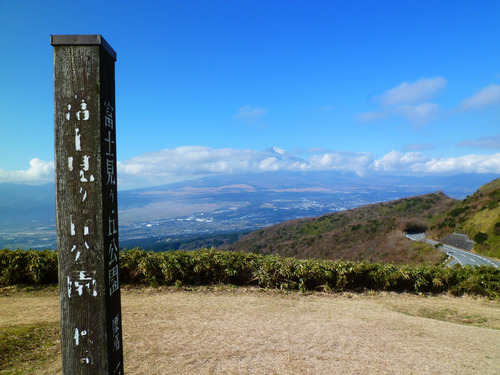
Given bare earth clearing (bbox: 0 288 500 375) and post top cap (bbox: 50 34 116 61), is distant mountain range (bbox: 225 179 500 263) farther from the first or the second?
post top cap (bbox: 50 34 116 61)

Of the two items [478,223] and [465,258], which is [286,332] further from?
[478,223]

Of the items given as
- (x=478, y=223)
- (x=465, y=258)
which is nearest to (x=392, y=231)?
(x=478, y=223)

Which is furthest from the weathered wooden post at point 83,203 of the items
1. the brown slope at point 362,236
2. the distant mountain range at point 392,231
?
the distant mountain range at point 392,231

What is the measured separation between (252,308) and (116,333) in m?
4.19

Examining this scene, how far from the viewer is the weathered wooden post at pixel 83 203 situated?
93.7 inches

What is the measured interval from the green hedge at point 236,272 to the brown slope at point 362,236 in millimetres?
13901

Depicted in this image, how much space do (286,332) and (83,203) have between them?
13.2 ft

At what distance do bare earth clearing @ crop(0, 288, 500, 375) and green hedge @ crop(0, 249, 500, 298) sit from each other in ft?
1.49

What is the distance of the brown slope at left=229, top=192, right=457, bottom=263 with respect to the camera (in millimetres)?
28500

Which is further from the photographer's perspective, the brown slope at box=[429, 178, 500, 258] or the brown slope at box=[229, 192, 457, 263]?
the brown slope at box=[229, 192, 457, 263]

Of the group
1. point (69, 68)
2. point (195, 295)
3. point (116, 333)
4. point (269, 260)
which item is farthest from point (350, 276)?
point (69, 68)

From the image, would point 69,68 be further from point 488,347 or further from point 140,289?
point 488,347

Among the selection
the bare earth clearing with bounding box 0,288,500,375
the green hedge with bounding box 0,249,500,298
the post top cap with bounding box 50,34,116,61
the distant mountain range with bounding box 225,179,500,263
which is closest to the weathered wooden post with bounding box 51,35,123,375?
the post top cap with bounding box 50,34,116,61

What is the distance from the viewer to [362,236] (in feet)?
121
